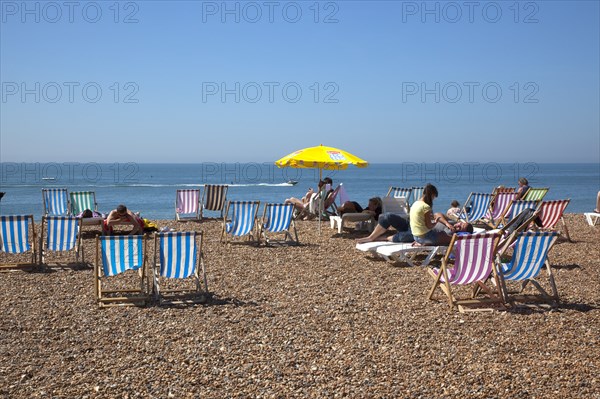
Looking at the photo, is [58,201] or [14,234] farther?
[58,201]

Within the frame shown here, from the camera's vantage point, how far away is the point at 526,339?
17.1ft

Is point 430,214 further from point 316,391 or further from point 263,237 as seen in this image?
point 316,391

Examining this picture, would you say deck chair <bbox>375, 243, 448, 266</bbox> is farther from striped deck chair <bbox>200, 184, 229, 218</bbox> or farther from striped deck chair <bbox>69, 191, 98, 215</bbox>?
striped deck chair <bbox>69, 191, 98, 215</bbox>

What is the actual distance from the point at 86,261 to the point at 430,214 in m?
4.60

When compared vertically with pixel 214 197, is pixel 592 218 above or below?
below

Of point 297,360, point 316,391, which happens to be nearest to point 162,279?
point 297,360

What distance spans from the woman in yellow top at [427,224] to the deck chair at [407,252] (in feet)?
0.38

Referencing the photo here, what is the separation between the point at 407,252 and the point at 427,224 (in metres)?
0.44

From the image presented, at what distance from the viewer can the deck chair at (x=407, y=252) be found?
812 centimetres

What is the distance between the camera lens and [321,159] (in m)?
12.6

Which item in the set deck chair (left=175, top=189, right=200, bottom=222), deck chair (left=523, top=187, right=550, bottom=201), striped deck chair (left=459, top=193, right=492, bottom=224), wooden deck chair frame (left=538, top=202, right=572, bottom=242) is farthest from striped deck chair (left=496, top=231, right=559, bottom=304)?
deck chair (left=175, top=189, right=200, bottom=222)

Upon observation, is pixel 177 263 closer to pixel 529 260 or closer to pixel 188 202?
pixel 529 260

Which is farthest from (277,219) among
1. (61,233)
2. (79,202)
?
(79,202)

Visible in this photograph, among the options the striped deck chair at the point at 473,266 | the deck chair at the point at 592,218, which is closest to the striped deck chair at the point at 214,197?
the deck chair at the point at 592,218
